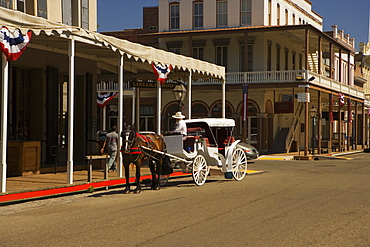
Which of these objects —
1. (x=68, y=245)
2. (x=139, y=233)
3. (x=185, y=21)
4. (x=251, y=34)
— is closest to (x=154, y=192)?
(x=139, y=233)

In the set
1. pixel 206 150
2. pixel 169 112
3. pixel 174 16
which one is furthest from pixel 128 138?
pixel 174 16

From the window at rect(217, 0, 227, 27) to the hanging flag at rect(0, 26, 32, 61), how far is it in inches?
1349

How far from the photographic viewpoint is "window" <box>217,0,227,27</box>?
4648cm

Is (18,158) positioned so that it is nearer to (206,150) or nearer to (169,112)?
(206,150)

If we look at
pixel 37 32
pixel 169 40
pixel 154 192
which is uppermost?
pixel 169 40

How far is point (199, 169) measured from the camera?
16719 millimetres

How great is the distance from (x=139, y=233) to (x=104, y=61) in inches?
557

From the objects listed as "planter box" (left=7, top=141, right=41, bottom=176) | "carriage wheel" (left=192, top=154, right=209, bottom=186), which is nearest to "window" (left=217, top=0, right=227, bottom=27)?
"carriage wheel" (left=192, top=154, right=209, bottom=186)

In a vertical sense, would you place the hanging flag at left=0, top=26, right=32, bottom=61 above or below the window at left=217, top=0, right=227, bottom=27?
below

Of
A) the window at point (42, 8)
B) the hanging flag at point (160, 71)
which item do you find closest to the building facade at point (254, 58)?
the window at point (42, 8)

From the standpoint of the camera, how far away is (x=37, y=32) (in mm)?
13680

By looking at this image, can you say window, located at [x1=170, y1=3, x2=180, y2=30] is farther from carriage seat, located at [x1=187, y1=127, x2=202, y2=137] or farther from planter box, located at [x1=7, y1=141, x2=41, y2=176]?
planter box, located at [x1=7, y1=141, x2=41, y2=176]

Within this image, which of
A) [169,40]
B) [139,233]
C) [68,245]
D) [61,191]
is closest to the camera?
[68,245]

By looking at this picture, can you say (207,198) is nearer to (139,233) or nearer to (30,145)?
(139,233)
